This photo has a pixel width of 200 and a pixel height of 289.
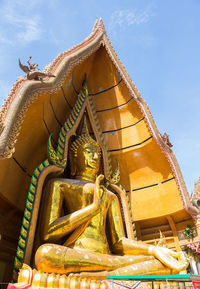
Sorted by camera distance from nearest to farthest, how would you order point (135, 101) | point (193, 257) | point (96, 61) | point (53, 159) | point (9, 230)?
point (53, 159)
point (9, 230)
point (193, 257)
point (135, 101)
point (96, 61)

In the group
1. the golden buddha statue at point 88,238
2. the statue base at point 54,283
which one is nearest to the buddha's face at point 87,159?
the golden buddha statue at point 88,238

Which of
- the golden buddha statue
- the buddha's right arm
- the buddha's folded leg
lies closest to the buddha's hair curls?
the golden buddha statue

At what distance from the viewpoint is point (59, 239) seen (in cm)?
312

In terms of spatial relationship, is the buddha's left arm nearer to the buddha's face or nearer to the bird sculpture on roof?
the buddha's face

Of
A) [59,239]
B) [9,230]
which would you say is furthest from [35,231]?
[9,230]

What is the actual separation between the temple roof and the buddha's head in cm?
59

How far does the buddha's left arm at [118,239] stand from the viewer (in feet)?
11.2

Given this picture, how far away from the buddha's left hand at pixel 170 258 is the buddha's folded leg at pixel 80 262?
0.09 meters

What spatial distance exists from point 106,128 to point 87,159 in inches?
63.6

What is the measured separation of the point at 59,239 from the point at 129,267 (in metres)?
0.97

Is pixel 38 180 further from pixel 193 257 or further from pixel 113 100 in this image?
pixel 193 257

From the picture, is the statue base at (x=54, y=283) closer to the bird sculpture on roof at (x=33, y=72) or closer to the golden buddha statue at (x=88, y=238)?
the golden buddha statue at (x=88, y=238)

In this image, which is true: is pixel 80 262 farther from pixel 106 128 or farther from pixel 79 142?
pixel 106 128

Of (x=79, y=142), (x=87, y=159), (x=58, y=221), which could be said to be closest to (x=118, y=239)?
(x=58, y=221)
